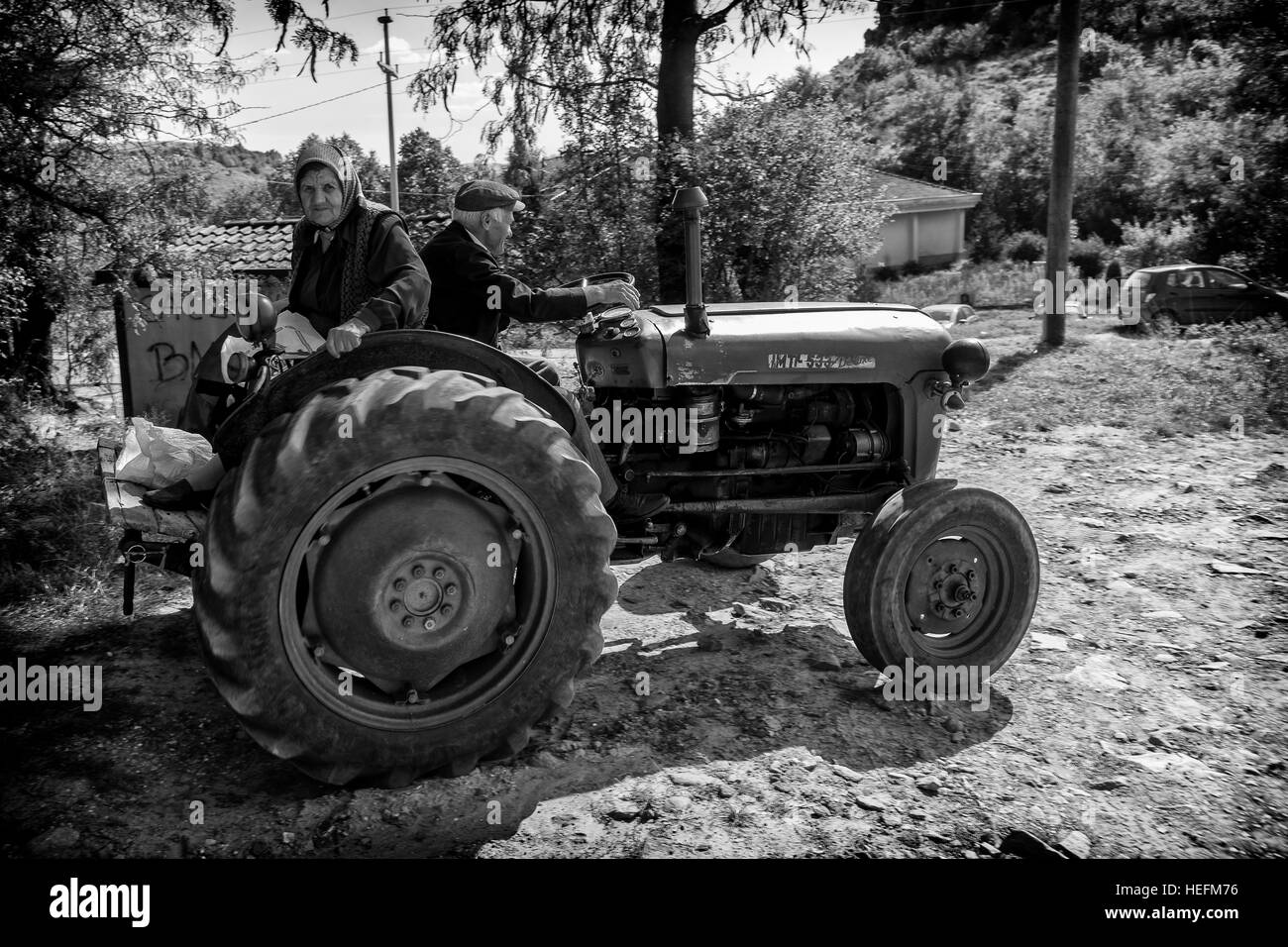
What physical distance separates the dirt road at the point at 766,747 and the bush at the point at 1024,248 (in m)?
37.0

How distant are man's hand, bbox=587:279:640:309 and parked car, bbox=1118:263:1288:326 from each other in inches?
784

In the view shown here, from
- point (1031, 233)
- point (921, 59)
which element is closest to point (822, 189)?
point (1031, 233)

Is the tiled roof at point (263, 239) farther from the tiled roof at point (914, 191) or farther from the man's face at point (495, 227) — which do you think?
the tiled roof at point (914, 191)

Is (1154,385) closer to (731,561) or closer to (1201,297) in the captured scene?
(731,561)

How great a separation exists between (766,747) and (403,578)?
1.60m

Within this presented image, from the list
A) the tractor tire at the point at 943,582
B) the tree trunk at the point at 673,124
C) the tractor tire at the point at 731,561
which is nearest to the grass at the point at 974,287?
the tree trunk at the point at 673,124

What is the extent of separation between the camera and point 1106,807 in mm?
3363

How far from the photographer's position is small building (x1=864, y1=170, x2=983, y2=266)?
132 ft

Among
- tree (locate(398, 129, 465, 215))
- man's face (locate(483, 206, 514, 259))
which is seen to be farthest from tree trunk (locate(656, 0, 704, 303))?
tree (locate(398, 129, 465, 215))

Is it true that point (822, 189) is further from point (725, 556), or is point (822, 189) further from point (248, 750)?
point (248, 750)

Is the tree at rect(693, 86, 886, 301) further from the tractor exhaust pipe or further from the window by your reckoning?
the window

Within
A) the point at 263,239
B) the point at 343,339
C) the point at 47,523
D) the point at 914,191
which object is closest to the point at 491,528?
the point at 343,339

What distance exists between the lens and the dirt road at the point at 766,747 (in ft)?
10.3

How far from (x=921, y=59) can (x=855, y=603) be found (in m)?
85.8
